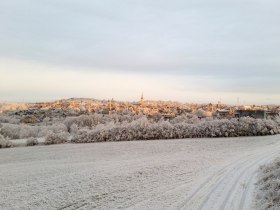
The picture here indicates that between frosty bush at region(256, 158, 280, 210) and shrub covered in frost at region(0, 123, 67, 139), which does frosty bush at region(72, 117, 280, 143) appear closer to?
shrub covered in frost at region(0, 123, 67, 139)

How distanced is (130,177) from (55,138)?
44.9 feet

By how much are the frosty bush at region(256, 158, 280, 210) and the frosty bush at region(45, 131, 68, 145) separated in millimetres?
16391

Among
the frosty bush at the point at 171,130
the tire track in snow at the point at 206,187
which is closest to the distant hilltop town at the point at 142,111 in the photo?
the frosty bush at the point at 171,130

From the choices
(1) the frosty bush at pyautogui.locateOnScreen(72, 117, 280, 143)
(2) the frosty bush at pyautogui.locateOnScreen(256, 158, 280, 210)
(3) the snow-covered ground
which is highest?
(1) the frosty bush at pyautogui.locateOnScreen(72, 117, 280, 143)

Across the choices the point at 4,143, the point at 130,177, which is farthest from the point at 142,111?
the point at 130,177

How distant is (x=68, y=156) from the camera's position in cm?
2091

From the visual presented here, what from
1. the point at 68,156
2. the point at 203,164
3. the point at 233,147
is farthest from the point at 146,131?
the point at 203,164

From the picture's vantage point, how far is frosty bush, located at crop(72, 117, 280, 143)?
27938 millimetres

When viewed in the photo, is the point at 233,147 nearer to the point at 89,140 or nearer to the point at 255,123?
the point at 255,123

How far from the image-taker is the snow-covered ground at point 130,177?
11148 millimetres

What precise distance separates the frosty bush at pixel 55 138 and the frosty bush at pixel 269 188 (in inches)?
645

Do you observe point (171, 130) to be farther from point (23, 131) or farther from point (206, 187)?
point (206, 187)

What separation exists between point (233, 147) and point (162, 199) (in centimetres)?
1379

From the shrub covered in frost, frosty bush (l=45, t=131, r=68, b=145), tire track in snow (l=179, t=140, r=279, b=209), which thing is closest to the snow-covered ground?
tire track in snow (l=179, t=140, r=279, b=209)
